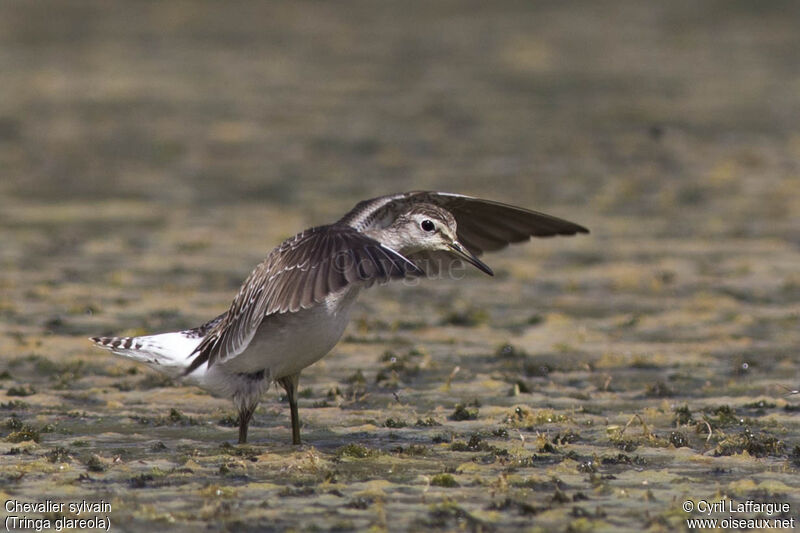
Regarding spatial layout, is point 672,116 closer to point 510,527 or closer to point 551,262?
point 551,262

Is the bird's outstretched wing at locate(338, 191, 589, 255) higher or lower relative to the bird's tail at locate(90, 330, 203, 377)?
higher

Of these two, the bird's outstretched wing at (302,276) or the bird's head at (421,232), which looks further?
the bird's head at (421,232)

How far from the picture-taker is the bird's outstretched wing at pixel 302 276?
8.17 meters

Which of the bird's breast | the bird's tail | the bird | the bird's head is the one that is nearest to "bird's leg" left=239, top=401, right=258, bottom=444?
the bird

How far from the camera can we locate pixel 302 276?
8.38 meters

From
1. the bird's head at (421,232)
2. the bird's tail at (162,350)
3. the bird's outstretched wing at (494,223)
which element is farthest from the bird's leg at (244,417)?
the bird's outstretched wing at (494,223)

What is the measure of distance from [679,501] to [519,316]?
5.49 metres

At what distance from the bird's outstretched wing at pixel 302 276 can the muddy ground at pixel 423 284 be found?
73cm

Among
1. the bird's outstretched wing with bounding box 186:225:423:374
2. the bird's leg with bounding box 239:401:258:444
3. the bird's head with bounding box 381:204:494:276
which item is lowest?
the bird's leg with bounding box 239:401:258:444

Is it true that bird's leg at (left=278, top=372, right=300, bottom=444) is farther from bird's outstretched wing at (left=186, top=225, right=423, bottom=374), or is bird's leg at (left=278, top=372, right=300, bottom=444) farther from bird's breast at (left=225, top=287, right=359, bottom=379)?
bird's outstretched wing at (left=186, top=225, right=423, bottom=374)

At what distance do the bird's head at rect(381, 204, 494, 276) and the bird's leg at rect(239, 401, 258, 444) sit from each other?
4.35 ft

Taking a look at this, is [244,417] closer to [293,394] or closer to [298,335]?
[293,394]

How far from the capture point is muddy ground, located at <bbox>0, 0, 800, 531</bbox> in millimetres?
8383

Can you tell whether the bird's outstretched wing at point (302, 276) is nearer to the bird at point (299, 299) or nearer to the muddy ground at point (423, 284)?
the bird at point (299, 299)
